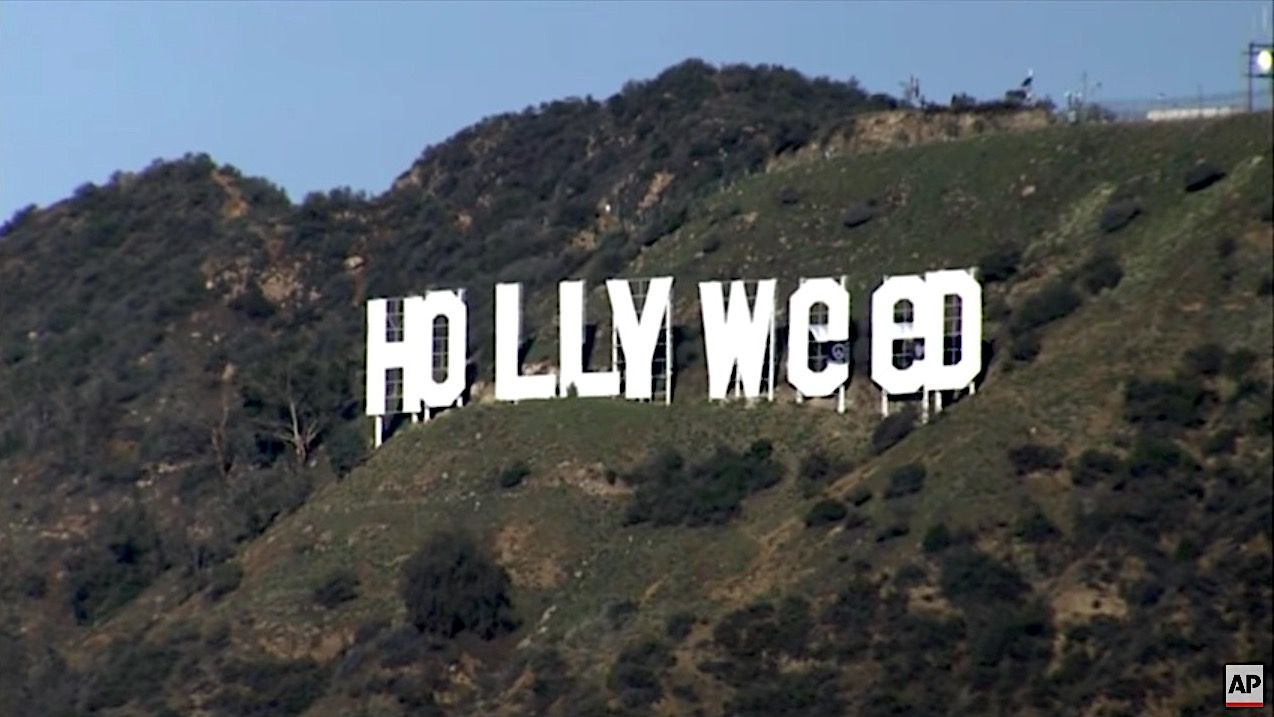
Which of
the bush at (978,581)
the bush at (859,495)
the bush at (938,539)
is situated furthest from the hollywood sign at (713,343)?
the bush at (978,581)

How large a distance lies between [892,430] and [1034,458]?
938 centimetres

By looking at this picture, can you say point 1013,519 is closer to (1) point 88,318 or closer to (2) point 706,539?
(2) point 706,539

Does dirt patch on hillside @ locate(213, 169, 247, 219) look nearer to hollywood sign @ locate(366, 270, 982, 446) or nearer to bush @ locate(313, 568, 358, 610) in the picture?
hollywood sign @ locate(366, 270, 982, 446)

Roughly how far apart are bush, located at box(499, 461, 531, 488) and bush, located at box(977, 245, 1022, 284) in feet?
44.0

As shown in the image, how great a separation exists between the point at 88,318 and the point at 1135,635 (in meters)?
75.9

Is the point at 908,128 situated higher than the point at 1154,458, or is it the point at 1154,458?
the point at 908,128

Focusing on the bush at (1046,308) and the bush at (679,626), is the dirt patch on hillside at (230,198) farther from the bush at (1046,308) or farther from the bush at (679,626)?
the bush at (679,626)

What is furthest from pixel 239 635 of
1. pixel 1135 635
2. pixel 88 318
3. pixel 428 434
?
pixel 88 318

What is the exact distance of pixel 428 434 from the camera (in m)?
108

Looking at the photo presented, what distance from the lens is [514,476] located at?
103 metres

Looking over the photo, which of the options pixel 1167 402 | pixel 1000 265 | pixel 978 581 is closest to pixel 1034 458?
pixel 1167 402

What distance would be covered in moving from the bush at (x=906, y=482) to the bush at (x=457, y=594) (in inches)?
477

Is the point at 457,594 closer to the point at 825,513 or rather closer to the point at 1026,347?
the point at 825,513

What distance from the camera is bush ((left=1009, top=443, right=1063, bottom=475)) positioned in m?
85.5
